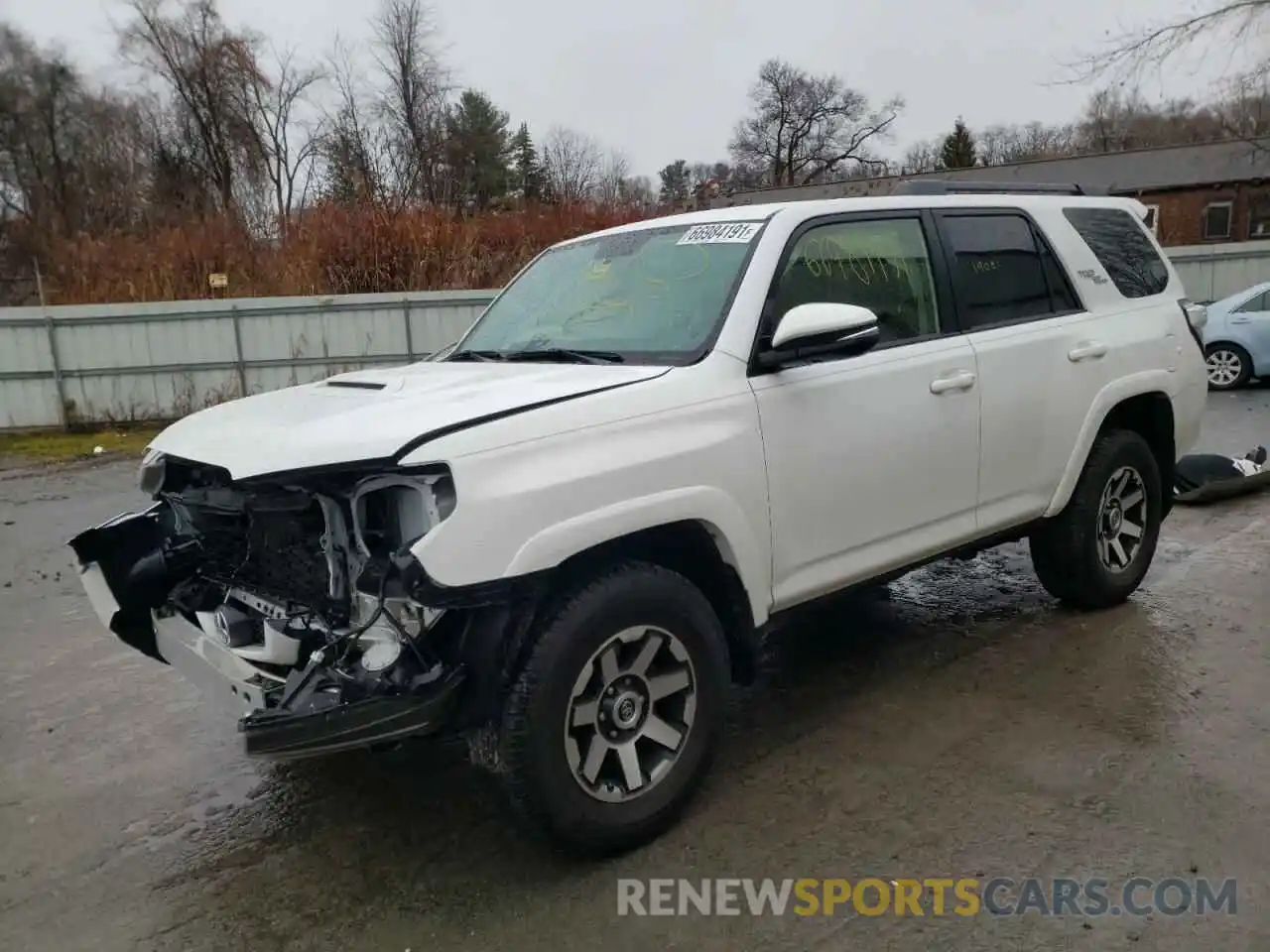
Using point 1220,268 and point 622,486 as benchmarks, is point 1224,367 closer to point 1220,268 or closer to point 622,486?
point 1220,268

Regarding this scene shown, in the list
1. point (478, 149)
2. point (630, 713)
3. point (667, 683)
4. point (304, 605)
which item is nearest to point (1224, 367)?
point (667, 683)

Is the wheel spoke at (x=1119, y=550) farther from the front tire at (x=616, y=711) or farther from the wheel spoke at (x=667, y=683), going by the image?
the wheel spoke at (x=667, y=683)

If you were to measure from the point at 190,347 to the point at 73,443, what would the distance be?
2.08 metres

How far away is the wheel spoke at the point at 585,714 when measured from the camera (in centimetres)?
286

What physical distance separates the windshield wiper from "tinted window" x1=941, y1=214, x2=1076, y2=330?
1610 mm

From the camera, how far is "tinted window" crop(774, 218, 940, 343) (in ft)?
11.9

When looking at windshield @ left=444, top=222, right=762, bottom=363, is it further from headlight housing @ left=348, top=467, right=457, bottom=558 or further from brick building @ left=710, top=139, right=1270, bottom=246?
brick building @ left=710, top=139, right=1270, bottom=246

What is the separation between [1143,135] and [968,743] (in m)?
55.4

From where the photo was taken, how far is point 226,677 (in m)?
2.88

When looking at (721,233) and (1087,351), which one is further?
(1087,351)

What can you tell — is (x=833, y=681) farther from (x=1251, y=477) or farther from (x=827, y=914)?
(x=1251, y=477)

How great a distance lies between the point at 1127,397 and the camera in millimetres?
4668

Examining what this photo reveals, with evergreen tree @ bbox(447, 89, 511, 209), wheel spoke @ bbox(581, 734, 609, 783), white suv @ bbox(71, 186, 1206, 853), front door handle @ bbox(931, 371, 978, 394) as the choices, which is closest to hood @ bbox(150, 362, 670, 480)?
white suv @ bbox(71, 186, 1206, 853)

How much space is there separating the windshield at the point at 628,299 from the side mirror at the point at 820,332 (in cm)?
24
